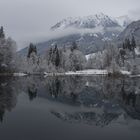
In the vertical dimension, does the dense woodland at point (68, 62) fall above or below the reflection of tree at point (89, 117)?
above

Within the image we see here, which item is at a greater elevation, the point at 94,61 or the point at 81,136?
the point at 94,61

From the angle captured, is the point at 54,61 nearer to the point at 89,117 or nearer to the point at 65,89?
the point at 65,89

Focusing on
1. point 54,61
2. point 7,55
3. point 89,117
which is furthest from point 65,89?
point 54,61

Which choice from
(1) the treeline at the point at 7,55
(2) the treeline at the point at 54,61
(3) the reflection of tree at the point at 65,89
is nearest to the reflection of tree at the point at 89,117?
(3) the reflection of tree at the point at 65,89

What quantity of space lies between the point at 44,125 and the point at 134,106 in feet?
60.4

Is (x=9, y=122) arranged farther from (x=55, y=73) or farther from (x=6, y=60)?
(x=55, y=73)

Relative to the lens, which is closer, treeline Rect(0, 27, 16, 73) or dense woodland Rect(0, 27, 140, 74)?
treeline Rect(0, 27, 16, 73)

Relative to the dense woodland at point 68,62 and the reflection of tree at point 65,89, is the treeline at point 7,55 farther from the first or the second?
the reflection of tree at point 65,89

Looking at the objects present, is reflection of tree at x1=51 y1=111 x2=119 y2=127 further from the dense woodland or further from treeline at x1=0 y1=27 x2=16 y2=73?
the dense woodland

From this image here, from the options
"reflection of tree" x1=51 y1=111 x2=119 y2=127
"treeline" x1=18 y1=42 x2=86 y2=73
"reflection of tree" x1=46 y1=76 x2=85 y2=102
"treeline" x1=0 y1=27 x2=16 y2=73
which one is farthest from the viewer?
"treeline" x1=18 y1=42 x2=86 y2=73

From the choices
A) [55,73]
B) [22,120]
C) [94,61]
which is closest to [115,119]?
[22,120]

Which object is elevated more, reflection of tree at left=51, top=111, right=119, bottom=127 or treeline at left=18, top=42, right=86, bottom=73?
treeline at left=18, top=42, right=86, bottom=73

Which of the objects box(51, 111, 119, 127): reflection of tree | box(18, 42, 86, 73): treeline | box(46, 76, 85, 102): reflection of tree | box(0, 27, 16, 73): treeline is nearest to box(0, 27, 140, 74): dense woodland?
box(18, 42, 86, 73): treeline

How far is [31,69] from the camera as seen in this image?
151250 millimetres
